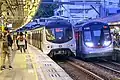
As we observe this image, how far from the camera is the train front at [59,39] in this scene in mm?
24562

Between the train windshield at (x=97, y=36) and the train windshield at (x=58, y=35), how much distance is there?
166 centimetres

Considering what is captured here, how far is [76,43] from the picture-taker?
84.3 feet

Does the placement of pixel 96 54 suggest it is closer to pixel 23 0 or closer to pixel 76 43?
pixel 76 43

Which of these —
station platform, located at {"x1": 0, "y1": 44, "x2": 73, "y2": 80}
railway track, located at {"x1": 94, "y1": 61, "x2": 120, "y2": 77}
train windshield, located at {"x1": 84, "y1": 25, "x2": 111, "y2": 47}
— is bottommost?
railway track, located at {"x1": 94, "y1": 61, "x2": 120, "y2": 77}

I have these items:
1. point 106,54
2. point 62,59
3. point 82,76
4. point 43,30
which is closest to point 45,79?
point 82,76

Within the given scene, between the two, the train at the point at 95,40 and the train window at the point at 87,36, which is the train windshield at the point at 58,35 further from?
the train window at the point at 87,36

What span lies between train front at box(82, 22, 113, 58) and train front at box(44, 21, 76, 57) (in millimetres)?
1548

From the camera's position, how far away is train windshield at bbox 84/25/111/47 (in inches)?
921

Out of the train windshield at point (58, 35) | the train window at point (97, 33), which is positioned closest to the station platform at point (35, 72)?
the train window at point (97, 33)

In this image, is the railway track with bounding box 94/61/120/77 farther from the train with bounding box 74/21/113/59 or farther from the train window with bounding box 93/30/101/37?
the train window with bounding box 93/30/101/37

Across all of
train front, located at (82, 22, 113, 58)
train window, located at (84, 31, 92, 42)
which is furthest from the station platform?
train window, located at (84, 31, 92, 42)

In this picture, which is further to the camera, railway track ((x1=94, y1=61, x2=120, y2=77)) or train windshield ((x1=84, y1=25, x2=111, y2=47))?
train windshield ((x1=84, y1=25, x2=111, y2=47))

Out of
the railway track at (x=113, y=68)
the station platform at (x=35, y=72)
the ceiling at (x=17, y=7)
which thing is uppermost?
the ceiling at (x=17, y=7)

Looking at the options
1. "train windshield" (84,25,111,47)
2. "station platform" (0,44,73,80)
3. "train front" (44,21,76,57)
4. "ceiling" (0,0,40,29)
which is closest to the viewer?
"station platform" (0,44,73,80)
